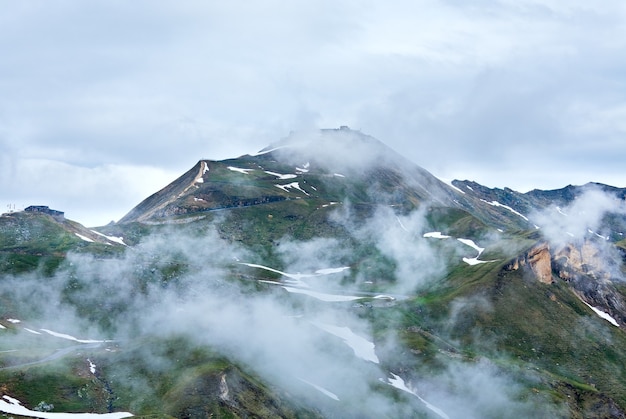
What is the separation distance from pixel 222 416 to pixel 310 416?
91.7 ft

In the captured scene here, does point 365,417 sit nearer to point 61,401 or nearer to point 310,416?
point 310,416

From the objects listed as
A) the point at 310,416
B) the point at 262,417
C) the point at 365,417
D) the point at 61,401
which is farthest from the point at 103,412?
the point at 365,417

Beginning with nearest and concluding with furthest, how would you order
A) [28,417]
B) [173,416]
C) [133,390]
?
[28,417] → [173,416] → [133,390]

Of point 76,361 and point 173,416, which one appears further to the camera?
point 76,361

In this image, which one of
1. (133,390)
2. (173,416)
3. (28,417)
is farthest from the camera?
(133,390)

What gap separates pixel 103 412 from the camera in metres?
174

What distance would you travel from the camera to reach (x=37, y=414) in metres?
165

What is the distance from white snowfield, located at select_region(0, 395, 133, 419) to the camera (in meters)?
163

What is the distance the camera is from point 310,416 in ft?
624

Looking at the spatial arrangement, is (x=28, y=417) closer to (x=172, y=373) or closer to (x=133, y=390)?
(x=133, y=390)

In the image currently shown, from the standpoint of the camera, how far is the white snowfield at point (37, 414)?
6423 inches

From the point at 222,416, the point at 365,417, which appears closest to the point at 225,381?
the point at 222,416

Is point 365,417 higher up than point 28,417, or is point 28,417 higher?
point 28,417

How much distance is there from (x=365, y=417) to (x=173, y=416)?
2206 inches
